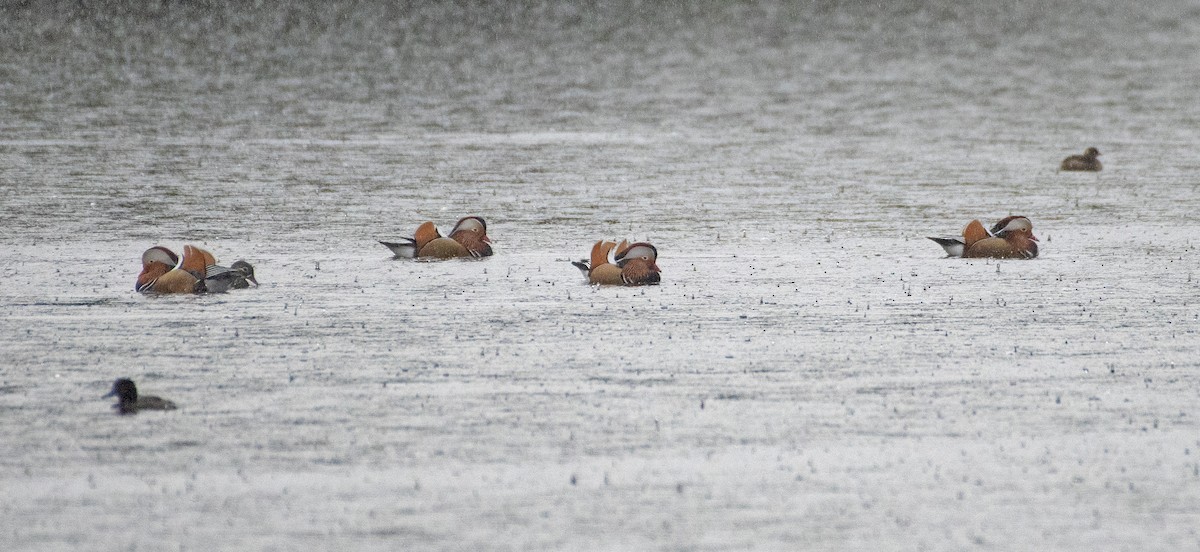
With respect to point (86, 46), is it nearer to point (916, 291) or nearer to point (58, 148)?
point (58, 148)

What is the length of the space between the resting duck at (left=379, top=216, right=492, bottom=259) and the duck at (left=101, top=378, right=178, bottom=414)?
400 centimetres

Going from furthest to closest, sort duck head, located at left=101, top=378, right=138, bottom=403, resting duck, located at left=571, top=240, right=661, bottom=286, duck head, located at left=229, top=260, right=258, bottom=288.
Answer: resting duck, located at left=571, top=240, right=661, bottom=286 < duck head, located at left=229, top=260, right=258, bottom=288 < duck head, located at left=101, top=378, right=138, bottom=403

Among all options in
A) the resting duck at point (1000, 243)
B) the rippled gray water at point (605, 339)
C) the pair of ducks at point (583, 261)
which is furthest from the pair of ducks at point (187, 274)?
the resting duck at point (1000, 243)

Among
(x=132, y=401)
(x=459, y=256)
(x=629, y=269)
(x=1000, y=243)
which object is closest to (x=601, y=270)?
(x=629, y=269)

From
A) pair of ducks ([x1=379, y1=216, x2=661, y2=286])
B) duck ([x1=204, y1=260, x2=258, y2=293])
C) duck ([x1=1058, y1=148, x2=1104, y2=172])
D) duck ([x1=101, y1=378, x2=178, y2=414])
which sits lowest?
duck ([x1=101, y1=378, x2=178, y2=414])

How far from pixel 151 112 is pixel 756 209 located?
11108 millimetres

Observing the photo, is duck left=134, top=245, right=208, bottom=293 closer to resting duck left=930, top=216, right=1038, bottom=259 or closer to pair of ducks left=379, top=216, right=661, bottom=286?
pair of ducks left=379, top=216, right=661, bottom=286

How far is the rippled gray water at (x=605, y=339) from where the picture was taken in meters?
4.72

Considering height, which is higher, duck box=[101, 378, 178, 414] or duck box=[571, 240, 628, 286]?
duck box=[571, 240, 628, 286]

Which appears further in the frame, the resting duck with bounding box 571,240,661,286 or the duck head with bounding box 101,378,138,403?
the resting duck with bounding box 571,240,661,286

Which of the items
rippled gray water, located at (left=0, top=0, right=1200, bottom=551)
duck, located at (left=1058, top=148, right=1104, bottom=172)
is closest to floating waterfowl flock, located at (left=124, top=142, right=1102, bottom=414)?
rippled gray water, located at (left=0, top=0, right=1200, bottom=551)

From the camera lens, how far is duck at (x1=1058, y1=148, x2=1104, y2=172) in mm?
14945

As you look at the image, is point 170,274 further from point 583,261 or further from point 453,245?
point 583,261

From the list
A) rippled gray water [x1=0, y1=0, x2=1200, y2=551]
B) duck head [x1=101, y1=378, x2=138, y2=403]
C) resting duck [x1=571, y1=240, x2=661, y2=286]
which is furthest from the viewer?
resting duck [x1=571, y1=240, x2=661, y2=286]
